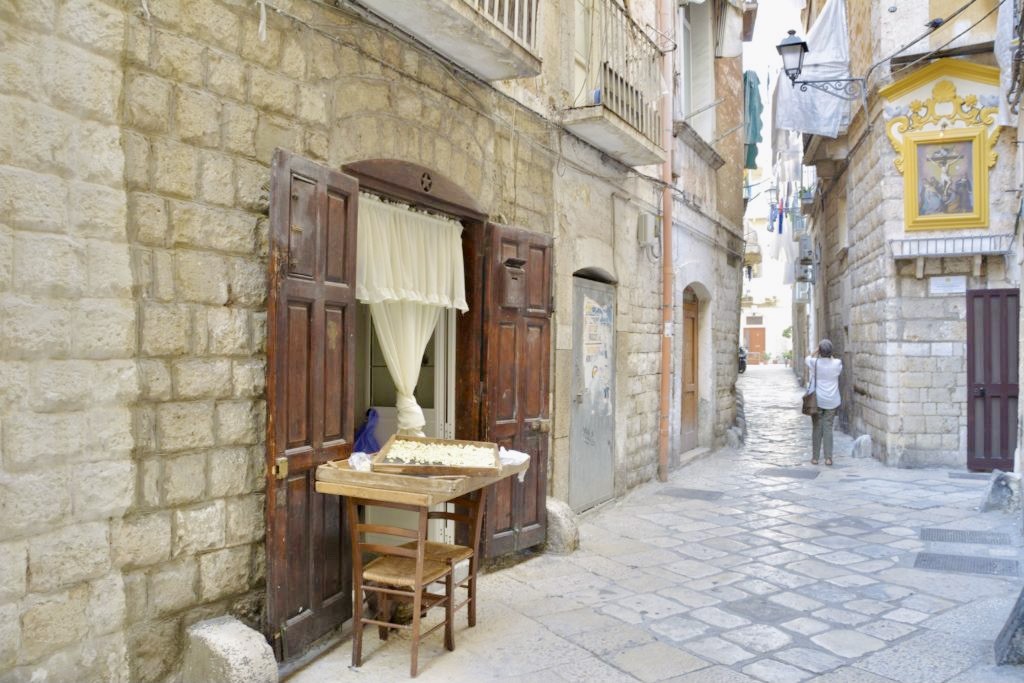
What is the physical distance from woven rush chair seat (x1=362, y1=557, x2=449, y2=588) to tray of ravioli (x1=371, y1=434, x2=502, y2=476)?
0.44 metres

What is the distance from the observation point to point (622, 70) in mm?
7062

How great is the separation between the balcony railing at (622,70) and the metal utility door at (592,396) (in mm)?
1660

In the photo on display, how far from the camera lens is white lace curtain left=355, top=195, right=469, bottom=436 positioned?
4.35 meters

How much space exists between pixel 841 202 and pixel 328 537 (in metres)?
12.3

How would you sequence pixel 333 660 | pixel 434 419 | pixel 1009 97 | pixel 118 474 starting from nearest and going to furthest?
1. pixel 118 474
2. pixel 333 660
3. pixel 434 419
4. pixel 1009 97

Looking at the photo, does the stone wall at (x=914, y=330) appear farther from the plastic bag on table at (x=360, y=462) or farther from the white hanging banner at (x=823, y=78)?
the plastic bag on table at (x=360, y=462)

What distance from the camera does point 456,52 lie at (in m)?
4.76

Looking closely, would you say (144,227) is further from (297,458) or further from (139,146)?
(297,458)

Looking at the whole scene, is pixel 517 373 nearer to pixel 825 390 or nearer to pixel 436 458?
pixel 436 458

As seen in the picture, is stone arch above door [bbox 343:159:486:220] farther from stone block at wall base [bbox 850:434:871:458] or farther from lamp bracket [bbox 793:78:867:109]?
stone block at wall base [bbox 850:434:871:458]

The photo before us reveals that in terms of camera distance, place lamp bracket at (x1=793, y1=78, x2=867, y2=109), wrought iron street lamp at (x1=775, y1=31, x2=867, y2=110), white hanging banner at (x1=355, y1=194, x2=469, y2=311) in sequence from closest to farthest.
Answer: white hanging banner at (x1=355, y1=194, x2=469, y2=311), wrought iron street lamp at (x1=775, y1=31, x2=867, y2=110), lamp bracket at (x1=793, y1=78, x2=867, y2=109)

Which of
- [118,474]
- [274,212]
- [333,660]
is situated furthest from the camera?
[333,660]

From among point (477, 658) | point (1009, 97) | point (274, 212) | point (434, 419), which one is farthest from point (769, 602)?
Answer: point (1009, 97)

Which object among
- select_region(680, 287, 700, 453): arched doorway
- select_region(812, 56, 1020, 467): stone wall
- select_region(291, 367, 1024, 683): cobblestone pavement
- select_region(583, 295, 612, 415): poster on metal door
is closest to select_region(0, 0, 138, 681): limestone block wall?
select_region(291, 367, 1024, 683): cobblestone pavement
